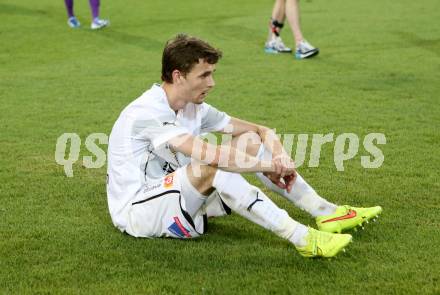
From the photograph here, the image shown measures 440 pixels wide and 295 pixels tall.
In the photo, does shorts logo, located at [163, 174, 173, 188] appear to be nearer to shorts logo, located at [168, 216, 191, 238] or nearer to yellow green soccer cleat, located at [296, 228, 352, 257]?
shorts logo, located at [168, 216, 191, 238]

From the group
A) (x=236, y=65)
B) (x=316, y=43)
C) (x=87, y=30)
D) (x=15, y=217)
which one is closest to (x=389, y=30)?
(x=316, y=43)

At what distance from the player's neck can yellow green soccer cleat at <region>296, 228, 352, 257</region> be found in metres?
1.10

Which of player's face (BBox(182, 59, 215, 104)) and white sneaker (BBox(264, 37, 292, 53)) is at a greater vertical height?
player's face (BBox(182, 59, 215, 104))

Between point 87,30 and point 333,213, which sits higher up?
point 333,213

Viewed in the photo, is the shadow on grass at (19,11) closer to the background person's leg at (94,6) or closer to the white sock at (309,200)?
the background person's leg at (94,6)

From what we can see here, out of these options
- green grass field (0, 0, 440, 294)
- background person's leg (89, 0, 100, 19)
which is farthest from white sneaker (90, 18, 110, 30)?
green grass field (0, 0, 440, 294)

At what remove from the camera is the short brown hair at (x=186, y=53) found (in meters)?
4.45

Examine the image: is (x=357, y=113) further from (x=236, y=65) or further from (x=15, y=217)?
(x=15, y=217)

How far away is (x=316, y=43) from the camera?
479 inches

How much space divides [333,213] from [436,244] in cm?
67

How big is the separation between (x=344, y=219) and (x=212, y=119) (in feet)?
3.57

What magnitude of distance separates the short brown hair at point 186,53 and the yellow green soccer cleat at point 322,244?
3.90 ft

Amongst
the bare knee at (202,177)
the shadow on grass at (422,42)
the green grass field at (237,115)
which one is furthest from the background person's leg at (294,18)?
→ the bare knee at (202,177)

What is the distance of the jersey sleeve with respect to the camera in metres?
5.03
